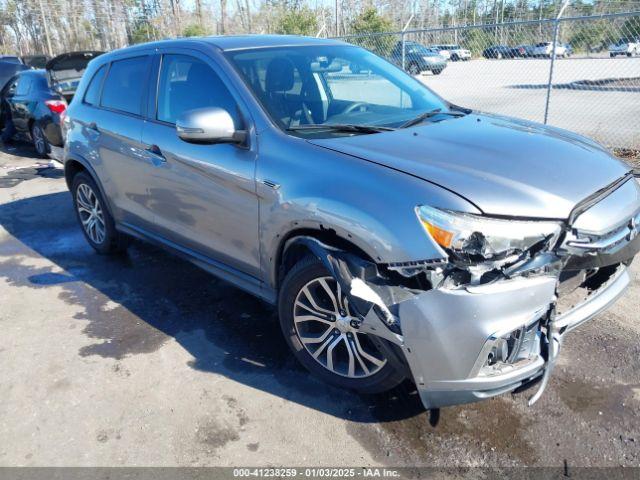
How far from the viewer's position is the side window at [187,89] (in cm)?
346

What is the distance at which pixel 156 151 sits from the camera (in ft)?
12.8

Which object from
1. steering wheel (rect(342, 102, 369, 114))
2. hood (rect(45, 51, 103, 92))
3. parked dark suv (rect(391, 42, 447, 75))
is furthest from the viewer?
parked dark suv (rect(391, 42, 447, 75))

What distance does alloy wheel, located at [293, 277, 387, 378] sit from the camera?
2.89m

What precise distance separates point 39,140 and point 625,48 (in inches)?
438

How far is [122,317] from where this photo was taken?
4070 millimetres

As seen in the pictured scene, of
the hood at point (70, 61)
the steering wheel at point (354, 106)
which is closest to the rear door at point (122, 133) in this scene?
the steering wheel at point (354, 106)

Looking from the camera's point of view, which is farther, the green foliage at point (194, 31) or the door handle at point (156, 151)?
the green foliage at point (194, 31)

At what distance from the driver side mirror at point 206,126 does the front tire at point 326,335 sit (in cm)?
85

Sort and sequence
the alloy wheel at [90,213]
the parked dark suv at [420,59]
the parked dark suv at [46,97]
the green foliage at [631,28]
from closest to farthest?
the alloy wheel at [90,213] → the green foliage at [631,28] → the parked dark suv at [46,97] → the parked dark suv at [420,59]

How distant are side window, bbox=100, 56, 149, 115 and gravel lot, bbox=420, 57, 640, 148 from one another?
731 cm

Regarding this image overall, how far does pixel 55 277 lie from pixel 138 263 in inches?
27.8

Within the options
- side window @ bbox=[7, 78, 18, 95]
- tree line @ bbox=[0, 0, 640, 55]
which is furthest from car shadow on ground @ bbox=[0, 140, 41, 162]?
tree line @ bbox=[0, 0, 640, 55]

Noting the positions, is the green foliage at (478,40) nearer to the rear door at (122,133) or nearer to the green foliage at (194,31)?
the rear door at (122,133)

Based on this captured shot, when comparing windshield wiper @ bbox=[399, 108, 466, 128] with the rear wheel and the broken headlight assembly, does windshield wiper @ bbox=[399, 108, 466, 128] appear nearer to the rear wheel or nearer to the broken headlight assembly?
the broken headlight assembly
